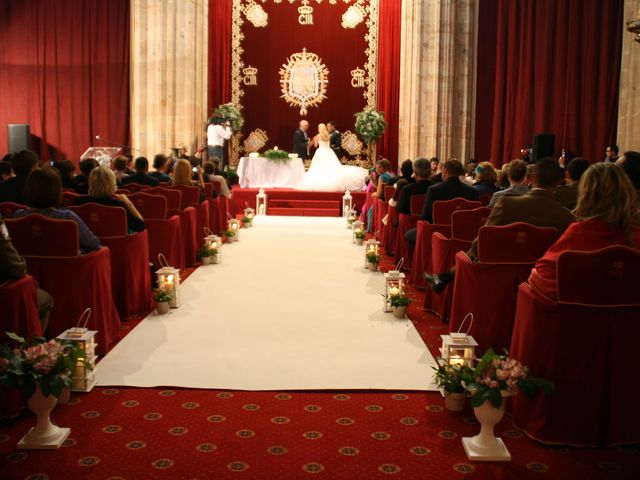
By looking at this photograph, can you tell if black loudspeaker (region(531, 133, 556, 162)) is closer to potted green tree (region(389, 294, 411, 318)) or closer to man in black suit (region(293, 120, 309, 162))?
man in black suit (region(293, 120, 309, 162))

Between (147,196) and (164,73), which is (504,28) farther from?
(147,196)

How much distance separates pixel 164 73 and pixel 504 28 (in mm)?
7036

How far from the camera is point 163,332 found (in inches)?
224

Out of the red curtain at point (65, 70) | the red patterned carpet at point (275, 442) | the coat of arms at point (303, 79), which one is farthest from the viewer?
the coat of arms at point (303, 79)

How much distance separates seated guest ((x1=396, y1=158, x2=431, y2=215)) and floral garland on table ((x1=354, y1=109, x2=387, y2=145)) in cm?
870

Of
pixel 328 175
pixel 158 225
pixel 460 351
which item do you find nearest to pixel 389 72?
pixel 328 175

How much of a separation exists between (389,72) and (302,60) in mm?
2105

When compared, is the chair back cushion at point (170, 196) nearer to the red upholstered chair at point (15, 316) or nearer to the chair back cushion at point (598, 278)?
the red upholstered chair at point (15, 316)

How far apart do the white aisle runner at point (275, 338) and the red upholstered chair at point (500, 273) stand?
451 mm

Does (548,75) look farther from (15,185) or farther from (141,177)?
(15,185)

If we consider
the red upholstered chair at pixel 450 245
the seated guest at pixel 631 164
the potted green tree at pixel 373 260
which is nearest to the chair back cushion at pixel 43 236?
the red upholstered chair at pixel 450 245

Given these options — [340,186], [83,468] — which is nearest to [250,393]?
[83,468]

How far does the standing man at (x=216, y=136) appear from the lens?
15.9 metres

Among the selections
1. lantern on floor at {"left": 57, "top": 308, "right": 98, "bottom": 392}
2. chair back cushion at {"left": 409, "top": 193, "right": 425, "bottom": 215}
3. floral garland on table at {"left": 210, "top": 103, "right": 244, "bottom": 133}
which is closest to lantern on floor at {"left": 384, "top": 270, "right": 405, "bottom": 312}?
chair back cushion at {"left": 409, "top": 193, "right": 425, "bottom": 215}
